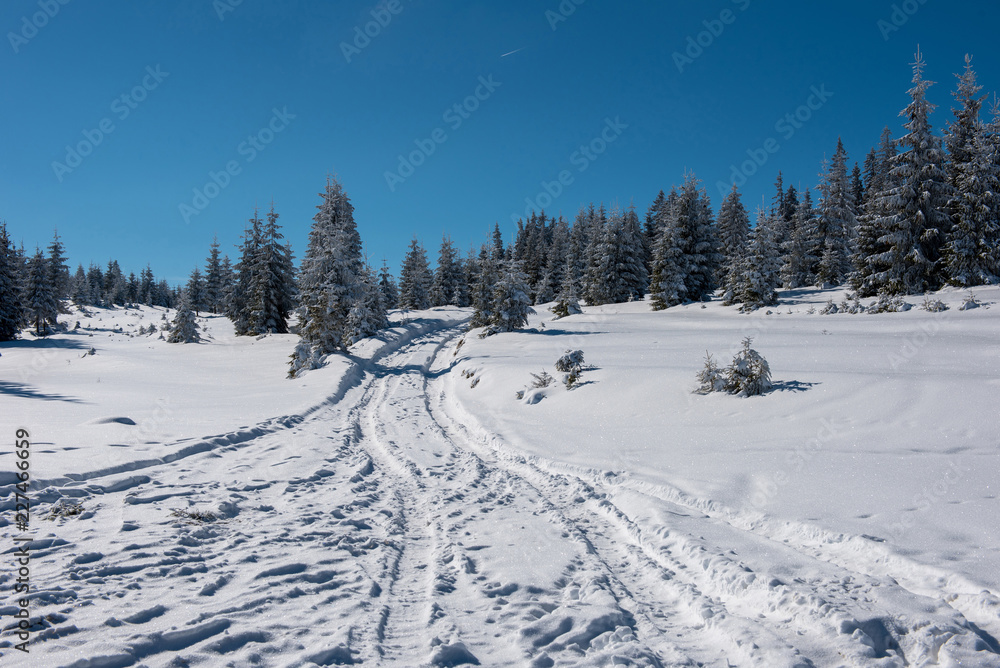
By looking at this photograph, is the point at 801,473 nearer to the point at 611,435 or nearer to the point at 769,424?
the point at 769,424

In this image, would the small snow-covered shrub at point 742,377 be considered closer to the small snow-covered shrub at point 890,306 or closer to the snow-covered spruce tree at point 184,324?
the small snow-covered shrub at point 890,306

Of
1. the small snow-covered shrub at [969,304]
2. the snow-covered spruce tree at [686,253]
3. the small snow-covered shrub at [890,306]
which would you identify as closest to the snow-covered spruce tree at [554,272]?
the snow-covered spruce tree at [686,253]

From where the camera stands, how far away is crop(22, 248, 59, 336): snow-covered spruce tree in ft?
120

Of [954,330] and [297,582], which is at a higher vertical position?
[954,330]

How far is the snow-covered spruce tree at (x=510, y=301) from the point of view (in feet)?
96.1

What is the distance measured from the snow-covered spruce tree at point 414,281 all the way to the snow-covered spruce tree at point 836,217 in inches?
1677

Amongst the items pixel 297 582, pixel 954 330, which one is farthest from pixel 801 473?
pixel 954 330

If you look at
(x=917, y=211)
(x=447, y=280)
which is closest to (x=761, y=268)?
(x=917, y=211)

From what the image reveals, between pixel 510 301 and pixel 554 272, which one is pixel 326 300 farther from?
pixel 554 272

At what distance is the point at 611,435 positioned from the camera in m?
9.73

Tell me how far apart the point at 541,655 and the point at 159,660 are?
8.58ft

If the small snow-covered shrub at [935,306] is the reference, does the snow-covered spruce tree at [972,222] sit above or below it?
above

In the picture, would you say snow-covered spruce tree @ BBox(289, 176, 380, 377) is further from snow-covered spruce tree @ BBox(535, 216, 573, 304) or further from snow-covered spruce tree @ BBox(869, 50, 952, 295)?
snow-covered spruce tree @ BBox(535, 216, 573, 304)

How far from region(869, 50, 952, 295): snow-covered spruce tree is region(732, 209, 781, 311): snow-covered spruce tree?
5.49 meters
